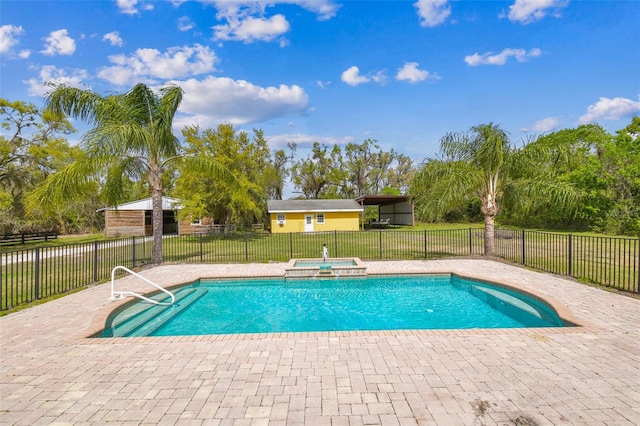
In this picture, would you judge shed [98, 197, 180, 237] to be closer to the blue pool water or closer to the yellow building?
the yellow building

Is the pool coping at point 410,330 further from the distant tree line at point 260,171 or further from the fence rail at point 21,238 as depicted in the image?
the fence rail at point 21,238

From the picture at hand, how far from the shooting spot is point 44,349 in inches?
158

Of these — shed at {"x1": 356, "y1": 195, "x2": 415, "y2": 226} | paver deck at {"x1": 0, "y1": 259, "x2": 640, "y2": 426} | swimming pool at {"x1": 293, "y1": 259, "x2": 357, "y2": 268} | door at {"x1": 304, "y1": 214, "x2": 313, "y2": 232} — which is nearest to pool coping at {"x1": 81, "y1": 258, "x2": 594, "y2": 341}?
paver deck at {"x1": 0, "y1": 259, "x2": 640, "y2": 426}

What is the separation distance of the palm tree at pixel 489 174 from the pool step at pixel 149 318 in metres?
7.78

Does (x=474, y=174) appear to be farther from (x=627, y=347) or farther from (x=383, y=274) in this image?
(x=627, y=347)

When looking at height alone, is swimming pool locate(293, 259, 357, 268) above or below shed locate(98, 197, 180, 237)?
below

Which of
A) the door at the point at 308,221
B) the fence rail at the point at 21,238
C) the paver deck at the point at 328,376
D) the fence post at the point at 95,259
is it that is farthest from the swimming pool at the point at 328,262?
the fence rail at the point at 21,238

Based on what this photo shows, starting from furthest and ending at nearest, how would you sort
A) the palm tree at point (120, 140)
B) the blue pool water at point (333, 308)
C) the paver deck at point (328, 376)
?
the palm tree at point (120, 140) → the blue pool water at point (333, 308) → the paver deck at point (328, 376)

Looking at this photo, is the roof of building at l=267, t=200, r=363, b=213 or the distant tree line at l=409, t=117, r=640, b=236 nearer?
the distant tree line at l=409, t=117, r=640, b=236

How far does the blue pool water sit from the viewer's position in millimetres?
5746

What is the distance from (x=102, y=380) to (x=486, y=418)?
3622mm

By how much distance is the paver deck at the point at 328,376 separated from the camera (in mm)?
2580

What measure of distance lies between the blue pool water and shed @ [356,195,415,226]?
19409 mm

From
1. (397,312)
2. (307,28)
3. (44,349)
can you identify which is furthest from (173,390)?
(307,28)
